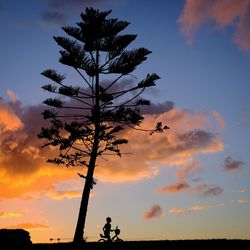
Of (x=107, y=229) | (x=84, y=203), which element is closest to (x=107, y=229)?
(x=107, y=229)

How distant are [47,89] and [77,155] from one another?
3.52m

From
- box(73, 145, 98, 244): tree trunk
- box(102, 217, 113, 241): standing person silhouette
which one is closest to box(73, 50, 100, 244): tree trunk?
box(73, 145, 98, 244): tree trunk

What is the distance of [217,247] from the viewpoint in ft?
41.0

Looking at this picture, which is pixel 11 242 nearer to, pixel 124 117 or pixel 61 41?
pixel 124 117

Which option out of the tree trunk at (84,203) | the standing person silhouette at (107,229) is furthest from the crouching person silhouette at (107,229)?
the tree trunk at (84,203)

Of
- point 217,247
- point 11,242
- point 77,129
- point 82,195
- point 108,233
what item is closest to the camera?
point 217,247

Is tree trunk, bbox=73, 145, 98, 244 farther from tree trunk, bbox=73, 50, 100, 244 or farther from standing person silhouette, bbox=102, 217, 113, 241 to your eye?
standing person silhouette, bbox=102, 217, 113, 241

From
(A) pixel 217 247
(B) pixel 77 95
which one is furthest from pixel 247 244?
(B) pixel 77 95

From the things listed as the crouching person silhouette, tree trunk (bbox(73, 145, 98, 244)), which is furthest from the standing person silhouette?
tree trunk (bbox(73, 145, 98, 244))

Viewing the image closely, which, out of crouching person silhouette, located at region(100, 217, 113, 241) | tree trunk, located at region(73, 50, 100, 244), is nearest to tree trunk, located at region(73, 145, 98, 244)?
tree trunk, located at region(73, 50, 100, 244)

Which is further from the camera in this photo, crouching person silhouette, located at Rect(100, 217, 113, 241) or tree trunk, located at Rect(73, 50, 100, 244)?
tree trunk, located at Rect(73, 50, 100, 244)

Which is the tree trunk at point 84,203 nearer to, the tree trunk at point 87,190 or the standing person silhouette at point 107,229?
the tree trunk at point 87,190

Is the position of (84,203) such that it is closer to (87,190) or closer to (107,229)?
(87,190)

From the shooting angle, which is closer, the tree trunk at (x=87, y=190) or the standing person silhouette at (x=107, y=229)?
the standing person silhouette at (x=107, y=229)
